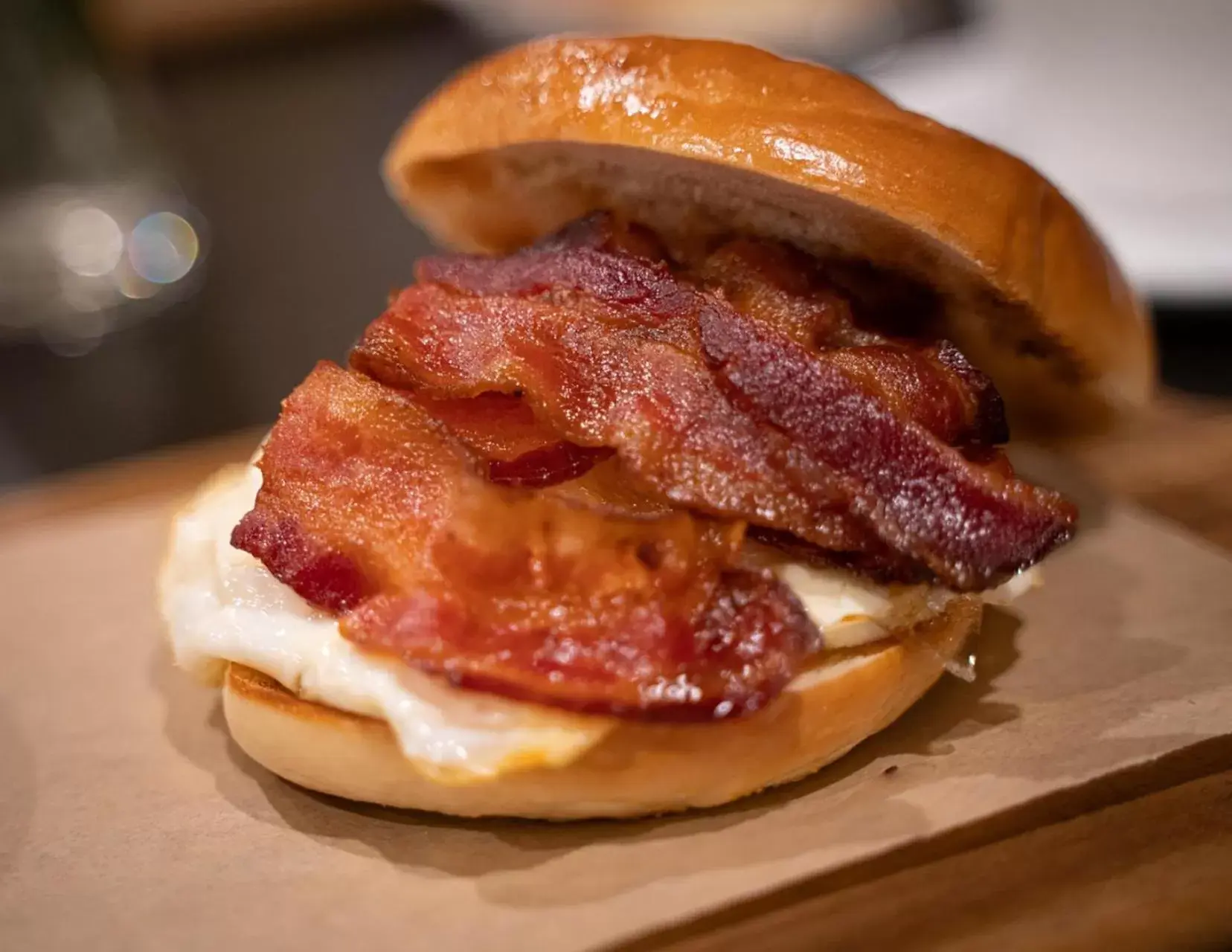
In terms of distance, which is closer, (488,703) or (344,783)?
(488,703)

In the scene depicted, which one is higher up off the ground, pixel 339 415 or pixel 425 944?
pixel 339 415

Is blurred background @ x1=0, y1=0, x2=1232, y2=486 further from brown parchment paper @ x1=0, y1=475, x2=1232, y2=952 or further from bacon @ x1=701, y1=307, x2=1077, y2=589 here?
bacon @ x1=701, y1=307, x2=1077, y2=589

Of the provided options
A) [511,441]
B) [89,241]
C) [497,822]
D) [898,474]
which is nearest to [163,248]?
[89,241]

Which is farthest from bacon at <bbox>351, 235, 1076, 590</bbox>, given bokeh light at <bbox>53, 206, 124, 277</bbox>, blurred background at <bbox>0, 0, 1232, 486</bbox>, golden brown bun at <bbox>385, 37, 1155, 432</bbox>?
bokeh light at <bbox>53, 206, 124, 277</bbox>

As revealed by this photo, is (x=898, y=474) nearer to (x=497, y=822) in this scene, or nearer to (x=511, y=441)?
(x=511, y=441)

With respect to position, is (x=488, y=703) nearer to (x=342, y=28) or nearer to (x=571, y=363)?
(x=571, y=363)

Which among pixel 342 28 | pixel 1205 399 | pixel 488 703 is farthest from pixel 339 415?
pixel 342 28

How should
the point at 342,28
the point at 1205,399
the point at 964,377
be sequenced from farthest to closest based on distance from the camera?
1. the point at 342,28
2. the point at 1205,399
3. the point at 964,377
